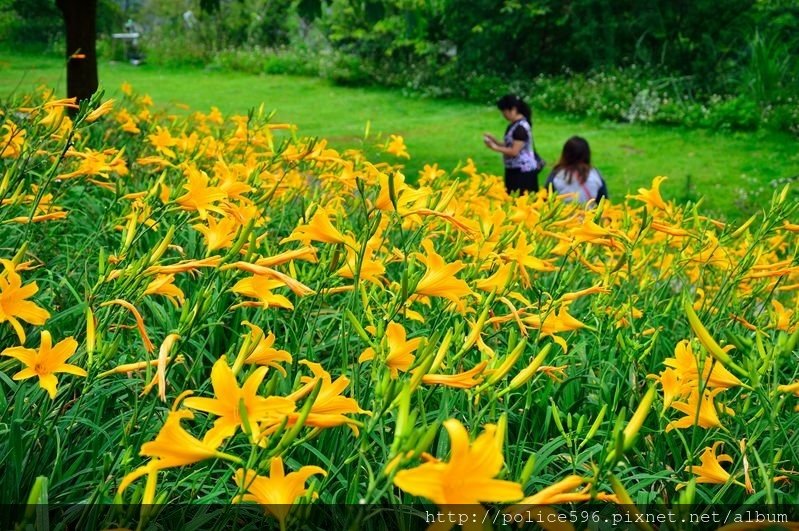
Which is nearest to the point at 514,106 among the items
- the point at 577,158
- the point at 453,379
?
the point at 577,158

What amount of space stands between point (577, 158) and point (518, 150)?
1071 millimetres

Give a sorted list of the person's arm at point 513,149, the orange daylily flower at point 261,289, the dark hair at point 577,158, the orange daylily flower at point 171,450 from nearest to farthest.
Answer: the orange daylily flower at point 171,450 < the orange daylily flower at point 261,289 < the dark hair at point 577,158 < the person's arm at point 513,149

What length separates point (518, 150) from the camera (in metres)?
6.77

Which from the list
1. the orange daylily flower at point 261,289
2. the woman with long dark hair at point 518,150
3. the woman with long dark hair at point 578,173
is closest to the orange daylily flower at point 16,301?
the orange daylily flower at point 261,289

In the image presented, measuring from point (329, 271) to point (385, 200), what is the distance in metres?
0.19

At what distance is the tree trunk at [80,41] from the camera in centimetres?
623

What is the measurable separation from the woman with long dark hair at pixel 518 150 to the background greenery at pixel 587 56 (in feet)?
14.0

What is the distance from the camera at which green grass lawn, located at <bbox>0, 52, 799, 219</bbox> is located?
350 inches

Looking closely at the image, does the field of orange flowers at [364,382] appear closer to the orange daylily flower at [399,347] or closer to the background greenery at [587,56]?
the orange daylily flower at [399,347]

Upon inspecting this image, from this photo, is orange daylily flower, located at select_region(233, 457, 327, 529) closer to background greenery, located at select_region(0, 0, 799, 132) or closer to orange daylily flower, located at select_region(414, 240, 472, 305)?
orange daylily flower, located at select_region(414, 240, 472, 305)

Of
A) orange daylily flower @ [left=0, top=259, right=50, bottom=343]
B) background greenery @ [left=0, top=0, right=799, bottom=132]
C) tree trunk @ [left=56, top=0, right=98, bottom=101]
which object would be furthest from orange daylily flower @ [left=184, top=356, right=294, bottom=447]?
background greenery @ [left=0, top=0, right=799, bottom=132]

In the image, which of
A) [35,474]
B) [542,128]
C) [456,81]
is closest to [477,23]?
[456,81]

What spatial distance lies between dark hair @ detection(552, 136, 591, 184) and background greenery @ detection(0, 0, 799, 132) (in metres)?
5.56

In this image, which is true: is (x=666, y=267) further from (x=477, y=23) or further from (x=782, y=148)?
(x=477, y=23)
